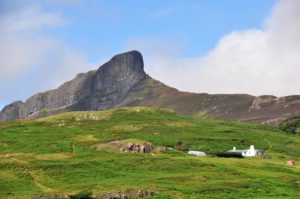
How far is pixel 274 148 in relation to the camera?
6590 inches

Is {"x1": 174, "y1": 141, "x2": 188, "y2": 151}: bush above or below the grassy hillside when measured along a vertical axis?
above

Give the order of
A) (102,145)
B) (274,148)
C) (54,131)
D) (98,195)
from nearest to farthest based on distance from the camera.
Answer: (98,195) → (102,145) → (274,148) → (54,131)

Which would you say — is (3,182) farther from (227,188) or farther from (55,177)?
(227,188)

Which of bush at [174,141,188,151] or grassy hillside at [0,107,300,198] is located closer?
grassy hillside at [0,107,300,198]

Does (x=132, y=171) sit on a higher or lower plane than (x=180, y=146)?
lower

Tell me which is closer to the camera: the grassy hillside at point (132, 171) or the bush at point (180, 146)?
the grassy hillside at point (132, 171)

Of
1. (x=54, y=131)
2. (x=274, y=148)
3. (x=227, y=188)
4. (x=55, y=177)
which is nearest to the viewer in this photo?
(x=227, y=188)

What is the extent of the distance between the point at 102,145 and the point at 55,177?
4184 centimetres

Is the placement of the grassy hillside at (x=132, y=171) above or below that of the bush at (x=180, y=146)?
below

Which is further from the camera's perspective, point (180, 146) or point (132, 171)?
point (180, 146)

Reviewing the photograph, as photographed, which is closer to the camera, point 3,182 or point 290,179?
point 3,182

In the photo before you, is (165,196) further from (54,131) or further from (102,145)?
(54,131)

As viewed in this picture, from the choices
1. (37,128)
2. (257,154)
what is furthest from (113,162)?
(37,128)

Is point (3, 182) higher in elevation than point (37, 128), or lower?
lower
